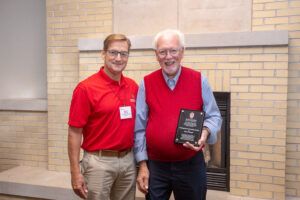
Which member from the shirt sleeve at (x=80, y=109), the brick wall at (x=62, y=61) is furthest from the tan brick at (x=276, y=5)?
the shirt sleeve at (x=80, y=109)

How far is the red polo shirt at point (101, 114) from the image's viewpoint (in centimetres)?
194

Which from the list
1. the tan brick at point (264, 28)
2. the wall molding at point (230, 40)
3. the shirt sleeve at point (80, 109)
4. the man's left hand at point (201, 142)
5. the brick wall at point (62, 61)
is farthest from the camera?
Answer: the brick wall at point (62, 61)

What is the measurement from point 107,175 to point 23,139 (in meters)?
2.26

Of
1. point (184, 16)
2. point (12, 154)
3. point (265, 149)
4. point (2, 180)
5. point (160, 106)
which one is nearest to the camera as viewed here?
point (160, 106)

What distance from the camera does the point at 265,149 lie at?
9.41 feet

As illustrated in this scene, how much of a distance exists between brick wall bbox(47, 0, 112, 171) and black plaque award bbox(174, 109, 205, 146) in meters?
1.92

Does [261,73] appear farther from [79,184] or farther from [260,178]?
[79,184]

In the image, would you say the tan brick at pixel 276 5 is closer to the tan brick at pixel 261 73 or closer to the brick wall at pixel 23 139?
the tan brick at pixel 261 73

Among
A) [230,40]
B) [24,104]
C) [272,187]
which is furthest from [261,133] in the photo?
[24,104]

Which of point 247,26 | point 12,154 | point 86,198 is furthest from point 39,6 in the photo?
point 86,198

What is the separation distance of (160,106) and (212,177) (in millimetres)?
1508

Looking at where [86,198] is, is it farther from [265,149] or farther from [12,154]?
[12,154]

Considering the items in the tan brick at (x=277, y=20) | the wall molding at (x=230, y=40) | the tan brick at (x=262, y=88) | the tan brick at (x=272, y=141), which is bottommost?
the tan brick at (x=272, y=141)

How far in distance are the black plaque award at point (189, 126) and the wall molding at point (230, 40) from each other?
4.15ft
